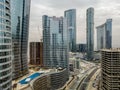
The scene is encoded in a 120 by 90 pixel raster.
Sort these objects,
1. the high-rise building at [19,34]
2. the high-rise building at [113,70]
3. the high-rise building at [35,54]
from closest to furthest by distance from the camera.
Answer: the high-rise building at [113,70], the high-rise building at [19,34], the high-rise building at [35,54]

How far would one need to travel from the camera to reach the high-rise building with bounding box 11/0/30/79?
10150 cm

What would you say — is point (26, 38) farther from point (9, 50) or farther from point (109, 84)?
point (9, 50)

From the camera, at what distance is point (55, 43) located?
13650 cm

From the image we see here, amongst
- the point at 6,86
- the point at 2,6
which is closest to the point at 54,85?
the point at 6,86

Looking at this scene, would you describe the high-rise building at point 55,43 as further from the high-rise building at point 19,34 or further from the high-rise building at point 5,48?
the high-rise building at point 5,48

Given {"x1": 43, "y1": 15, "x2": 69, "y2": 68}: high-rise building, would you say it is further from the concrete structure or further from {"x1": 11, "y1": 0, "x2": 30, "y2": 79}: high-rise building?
{"x1": 11, "y1": 0, "x2": 30, "y2": 79}: high-rise building

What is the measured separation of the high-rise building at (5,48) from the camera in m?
42.2

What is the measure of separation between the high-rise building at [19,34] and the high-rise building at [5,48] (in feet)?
175

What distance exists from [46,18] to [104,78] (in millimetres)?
67540

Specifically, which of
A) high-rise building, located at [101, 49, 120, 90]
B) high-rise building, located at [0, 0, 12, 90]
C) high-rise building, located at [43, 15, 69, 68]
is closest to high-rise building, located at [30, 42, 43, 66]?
high-rise building, located at [43, 15, 69, 68]

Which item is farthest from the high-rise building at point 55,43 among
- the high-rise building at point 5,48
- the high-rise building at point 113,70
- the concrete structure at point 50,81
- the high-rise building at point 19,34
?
the high-rise building at point 5,48

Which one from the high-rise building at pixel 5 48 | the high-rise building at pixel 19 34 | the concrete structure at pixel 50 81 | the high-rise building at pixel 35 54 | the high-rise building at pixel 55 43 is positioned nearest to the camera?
the high-rise building at pixel 5 48

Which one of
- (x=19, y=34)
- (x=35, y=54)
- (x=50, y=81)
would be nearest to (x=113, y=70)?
(x=50, y=81)

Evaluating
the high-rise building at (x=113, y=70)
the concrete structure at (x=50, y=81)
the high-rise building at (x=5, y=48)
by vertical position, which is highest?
the high-rise building at (x=5, y=48)
